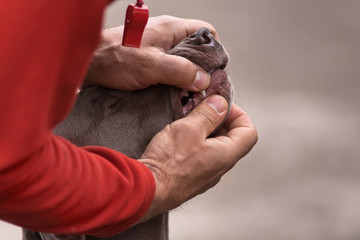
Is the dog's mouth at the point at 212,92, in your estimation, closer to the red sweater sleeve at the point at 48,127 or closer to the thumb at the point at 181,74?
the thumb at the point at 181,74

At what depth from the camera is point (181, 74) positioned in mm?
1796

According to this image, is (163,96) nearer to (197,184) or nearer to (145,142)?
(145,142)

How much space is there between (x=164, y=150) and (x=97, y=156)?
29 centimetres

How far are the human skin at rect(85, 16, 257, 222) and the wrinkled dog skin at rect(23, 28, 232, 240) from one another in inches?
1.3

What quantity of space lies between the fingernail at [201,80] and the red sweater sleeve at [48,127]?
17.2 inches

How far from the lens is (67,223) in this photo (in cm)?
140

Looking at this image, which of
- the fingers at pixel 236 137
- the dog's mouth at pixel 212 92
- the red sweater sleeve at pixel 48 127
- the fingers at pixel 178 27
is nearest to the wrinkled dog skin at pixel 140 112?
the dog's mouth at pixel 212 92

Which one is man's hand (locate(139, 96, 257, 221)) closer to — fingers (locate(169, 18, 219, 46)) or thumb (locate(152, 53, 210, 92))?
thumb (locate(152, 53, 210, 92))

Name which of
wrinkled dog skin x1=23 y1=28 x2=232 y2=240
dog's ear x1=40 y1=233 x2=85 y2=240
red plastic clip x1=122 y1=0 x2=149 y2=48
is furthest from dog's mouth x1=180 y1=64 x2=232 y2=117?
dog's ear x1=40 y1=233 x2=85 y2=240

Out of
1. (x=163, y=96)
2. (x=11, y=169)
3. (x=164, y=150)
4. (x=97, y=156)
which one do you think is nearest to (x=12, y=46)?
(x=11, y=169)

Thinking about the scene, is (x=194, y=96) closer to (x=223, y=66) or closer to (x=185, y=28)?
(x=223, y=66)

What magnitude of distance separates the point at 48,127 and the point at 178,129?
1.97 feet

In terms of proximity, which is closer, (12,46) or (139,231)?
Result: (12,46)

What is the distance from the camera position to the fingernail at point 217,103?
1.82 m
